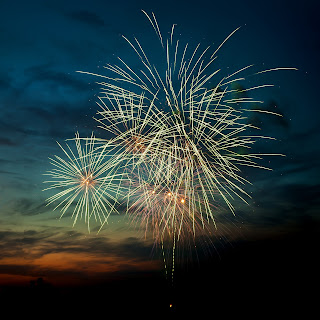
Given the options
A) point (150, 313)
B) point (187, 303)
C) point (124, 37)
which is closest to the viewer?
point (124, 37)

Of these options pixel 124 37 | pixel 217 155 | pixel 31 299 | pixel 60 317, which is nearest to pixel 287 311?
pixel 60 317

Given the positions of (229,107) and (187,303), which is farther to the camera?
(187,303)

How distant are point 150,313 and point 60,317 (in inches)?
416

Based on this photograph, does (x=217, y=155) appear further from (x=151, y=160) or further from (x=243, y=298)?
(x=243, y=298)

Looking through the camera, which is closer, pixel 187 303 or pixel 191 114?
pixel 191 114

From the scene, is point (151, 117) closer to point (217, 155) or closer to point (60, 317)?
point (217, 155)

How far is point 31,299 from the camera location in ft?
121

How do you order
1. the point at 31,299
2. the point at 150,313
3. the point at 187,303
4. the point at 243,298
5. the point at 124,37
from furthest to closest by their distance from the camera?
the point at 243,298
the point at 187,303
the point at 150,313
the point at 31,299
the point at 124,37

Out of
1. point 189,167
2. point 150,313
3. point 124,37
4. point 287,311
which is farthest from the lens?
point 287,311

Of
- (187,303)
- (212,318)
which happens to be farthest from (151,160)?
(212,318)

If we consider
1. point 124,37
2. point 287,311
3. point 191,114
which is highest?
point 124,37

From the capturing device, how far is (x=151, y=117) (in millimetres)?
13828

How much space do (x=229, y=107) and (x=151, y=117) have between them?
312 centimetres

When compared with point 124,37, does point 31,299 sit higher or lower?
lower
